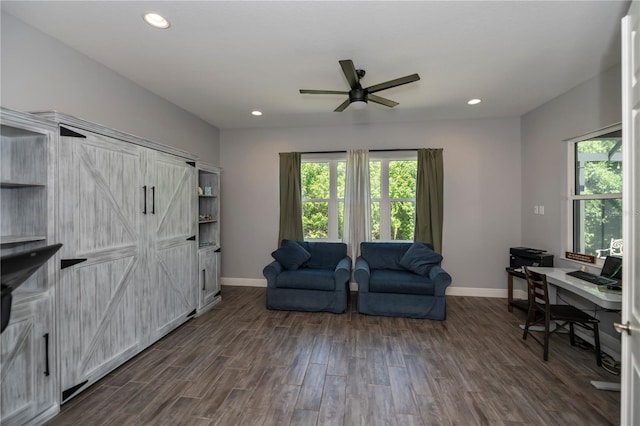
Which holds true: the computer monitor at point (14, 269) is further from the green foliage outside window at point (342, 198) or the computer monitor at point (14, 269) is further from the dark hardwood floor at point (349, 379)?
the green foliage outside window at point (342, 198)

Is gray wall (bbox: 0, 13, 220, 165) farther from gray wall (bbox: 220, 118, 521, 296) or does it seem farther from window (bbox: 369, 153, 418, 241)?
window (bbox: 369, 153, 418, 241)

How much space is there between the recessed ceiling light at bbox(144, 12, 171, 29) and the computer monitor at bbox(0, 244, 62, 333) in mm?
1840

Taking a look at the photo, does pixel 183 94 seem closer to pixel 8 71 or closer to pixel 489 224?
pixel 8 71

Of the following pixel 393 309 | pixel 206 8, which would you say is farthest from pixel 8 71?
pixel 393 309

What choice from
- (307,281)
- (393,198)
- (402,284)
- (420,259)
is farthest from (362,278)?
(393,198)

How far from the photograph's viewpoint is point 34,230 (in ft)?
6.06

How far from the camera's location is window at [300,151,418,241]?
4.54m

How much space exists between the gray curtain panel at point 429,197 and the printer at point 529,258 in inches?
39.3

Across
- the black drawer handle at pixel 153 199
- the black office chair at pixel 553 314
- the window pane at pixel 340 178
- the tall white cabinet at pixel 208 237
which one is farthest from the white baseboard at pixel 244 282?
the black office chair at pixel 553 314

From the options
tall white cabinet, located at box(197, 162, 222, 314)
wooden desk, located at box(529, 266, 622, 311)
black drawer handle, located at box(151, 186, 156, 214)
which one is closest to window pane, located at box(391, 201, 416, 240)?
wooden desk, located at box(529, 266, 622, 311)

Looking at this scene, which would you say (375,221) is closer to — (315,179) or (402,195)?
(402,195)

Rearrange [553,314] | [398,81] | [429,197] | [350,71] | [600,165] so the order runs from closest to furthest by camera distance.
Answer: [350,71] < [398,81] < [553,314] < [600,165] < [429,197]

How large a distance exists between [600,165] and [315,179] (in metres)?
3.72

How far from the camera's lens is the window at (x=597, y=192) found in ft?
9.17
